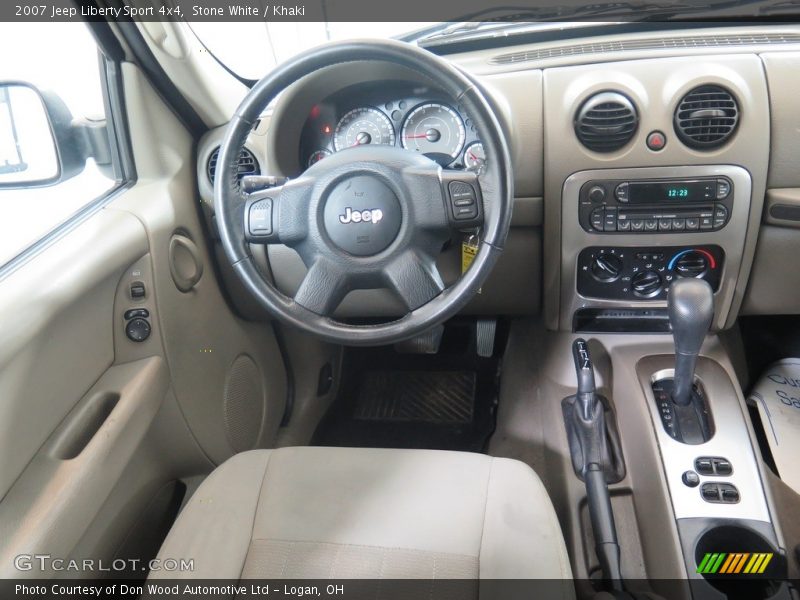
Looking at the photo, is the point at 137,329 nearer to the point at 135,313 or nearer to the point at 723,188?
the point at 135,313

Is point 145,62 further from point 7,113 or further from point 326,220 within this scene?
point 326,220

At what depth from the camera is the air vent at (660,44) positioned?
4.42ft

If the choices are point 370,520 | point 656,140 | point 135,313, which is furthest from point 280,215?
point 656,140

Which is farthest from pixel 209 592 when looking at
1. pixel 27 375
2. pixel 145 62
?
pixel 145 62

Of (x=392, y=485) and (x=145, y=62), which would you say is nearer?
(x=392, y=485)

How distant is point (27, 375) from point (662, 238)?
132 centimetres

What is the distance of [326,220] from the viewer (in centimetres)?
115

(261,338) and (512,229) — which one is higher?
(512,229)

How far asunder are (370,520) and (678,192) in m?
0.97

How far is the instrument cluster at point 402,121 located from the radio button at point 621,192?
32cm

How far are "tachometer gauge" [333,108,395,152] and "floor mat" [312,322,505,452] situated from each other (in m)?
0.83

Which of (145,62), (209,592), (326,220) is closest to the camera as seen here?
(209,592)

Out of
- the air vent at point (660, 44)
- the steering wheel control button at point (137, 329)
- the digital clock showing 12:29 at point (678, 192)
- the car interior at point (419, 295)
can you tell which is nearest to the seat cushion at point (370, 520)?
the car interior at point (419, 295)

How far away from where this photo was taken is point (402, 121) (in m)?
1.40
